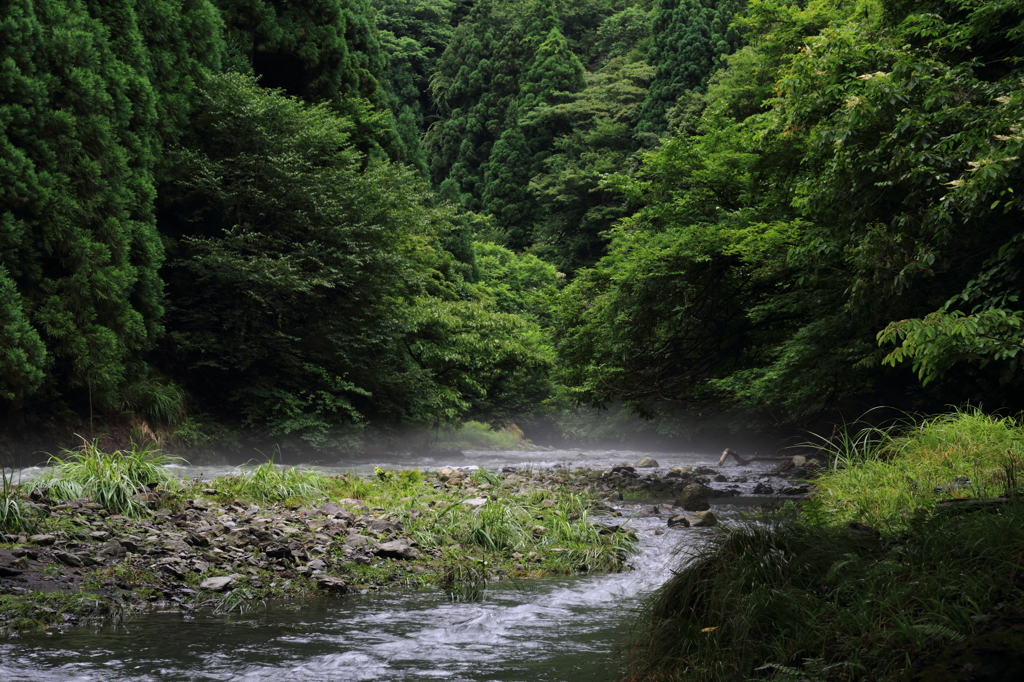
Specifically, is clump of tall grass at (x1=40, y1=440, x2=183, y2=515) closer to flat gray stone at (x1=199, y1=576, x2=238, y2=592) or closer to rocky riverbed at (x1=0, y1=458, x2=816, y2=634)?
rocky riverbed at (x1=0, y1=458, x2=816, y2=634)

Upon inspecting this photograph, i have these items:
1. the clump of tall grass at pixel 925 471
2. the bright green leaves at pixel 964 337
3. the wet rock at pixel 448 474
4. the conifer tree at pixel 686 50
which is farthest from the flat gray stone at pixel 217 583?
the conifer tree at pixel 686 50

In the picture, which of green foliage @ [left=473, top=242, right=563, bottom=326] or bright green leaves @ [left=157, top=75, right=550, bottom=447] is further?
green foliage @ [left=473, top=242, right=563, bottom=326]

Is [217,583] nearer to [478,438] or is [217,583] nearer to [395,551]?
[395,551]

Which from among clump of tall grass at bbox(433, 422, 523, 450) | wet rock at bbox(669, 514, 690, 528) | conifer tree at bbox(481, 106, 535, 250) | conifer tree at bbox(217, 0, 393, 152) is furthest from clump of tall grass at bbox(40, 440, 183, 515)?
conifer tree at bbox(481, 106, 535, 250)

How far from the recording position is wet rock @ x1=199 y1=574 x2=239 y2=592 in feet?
19.1

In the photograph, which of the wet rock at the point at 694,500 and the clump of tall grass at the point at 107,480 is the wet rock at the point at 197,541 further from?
the wet rock at the point at 694,500

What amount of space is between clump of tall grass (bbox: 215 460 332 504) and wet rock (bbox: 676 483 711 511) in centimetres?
487

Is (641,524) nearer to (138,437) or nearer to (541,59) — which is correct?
(138,437)

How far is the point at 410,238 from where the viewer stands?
20922 mm

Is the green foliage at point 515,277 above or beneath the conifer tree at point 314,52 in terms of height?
beneath

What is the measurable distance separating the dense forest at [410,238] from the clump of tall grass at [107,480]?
19.4 ft

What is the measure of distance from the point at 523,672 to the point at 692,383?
1247cm

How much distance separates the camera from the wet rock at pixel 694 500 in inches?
421

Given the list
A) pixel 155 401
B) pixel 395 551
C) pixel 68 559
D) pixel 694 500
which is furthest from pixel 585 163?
pixel 68 559
